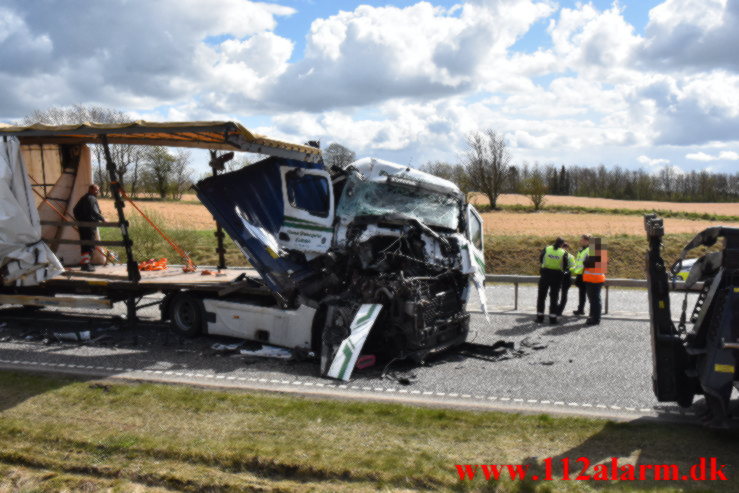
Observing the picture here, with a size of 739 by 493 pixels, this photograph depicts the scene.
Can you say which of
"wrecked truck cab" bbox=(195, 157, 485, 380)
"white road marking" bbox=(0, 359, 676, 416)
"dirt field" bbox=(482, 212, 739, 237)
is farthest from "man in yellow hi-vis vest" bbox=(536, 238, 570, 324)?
"dirt field" bbox=(482, 212, 739, 237)

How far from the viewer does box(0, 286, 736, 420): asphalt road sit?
6.95 meters

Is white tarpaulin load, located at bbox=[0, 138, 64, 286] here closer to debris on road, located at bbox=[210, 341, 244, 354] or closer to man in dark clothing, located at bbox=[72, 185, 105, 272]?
man in dark clothing, located at bbox=[72, 185, 105, 272]

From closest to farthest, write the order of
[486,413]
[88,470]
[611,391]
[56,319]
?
[88,470] < [486,413] < [611,391] < [56,319]

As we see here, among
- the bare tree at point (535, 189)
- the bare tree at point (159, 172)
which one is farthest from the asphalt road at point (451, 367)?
the bare tree at point (159, 172)

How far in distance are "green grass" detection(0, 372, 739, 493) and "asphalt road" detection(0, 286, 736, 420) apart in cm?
57

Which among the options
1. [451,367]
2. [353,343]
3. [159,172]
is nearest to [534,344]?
[451,367]

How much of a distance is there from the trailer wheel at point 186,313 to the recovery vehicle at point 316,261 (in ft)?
0.07

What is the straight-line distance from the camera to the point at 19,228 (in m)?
9.51

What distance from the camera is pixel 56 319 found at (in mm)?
11391

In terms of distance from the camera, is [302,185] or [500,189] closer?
[302,185]

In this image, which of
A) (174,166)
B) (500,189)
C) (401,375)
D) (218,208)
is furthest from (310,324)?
(174,166)

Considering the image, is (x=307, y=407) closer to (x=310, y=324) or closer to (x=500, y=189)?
(x=310, y=324)

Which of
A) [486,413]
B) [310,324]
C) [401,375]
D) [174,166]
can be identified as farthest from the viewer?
[174,166]

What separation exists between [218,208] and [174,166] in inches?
1823
